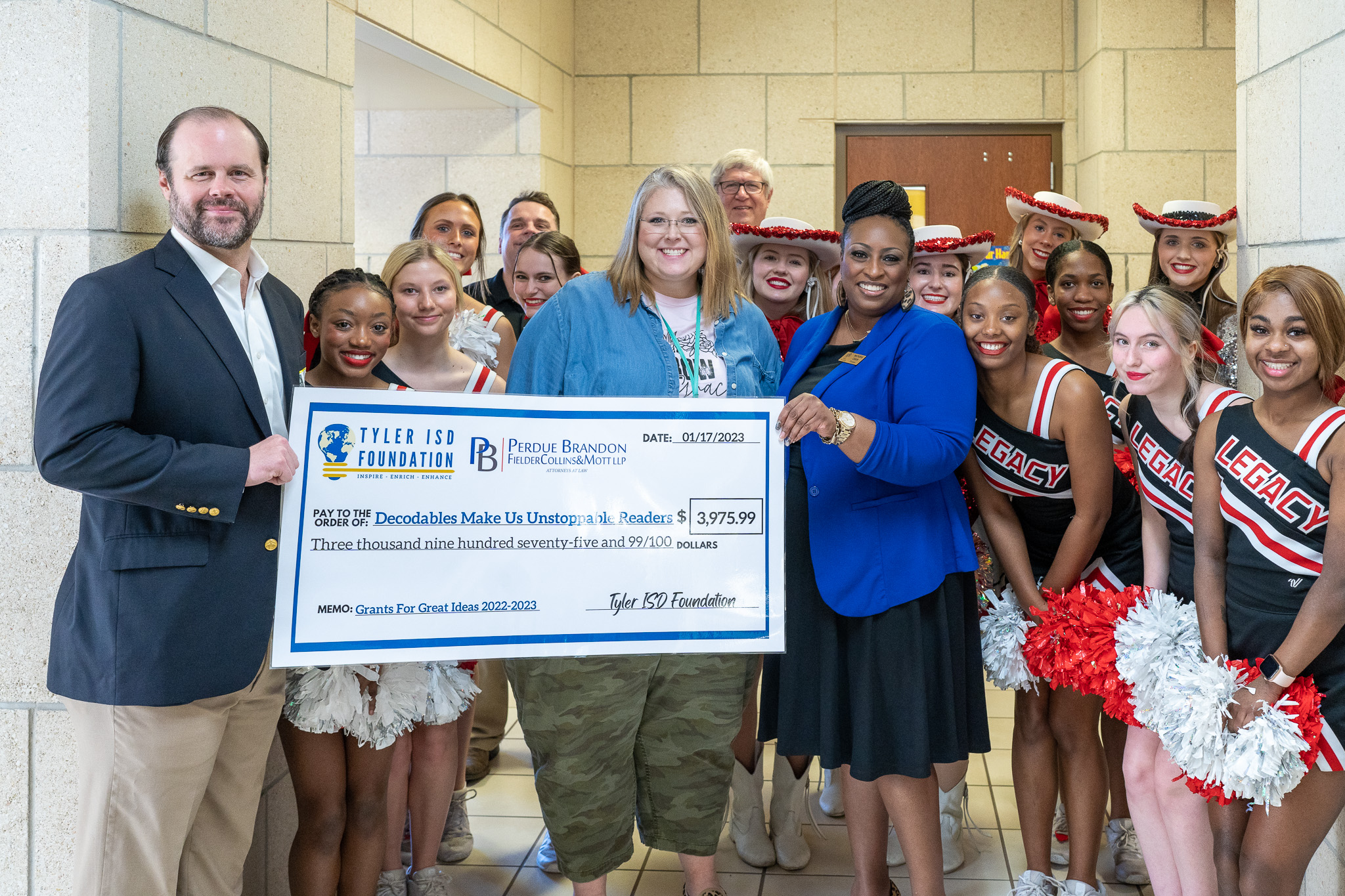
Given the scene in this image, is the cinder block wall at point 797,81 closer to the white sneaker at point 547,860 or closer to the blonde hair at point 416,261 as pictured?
the blonde hair at point 416,261

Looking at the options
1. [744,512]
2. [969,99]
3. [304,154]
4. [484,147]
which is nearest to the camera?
[744,512]

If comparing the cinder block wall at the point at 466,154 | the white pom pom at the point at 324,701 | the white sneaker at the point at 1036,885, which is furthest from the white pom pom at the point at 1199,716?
the cinder block wall at the point at 466,154

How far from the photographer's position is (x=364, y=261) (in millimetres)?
6527

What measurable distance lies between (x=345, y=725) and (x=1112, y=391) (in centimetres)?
219

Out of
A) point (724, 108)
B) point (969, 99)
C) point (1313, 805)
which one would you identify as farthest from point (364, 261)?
point (1313, 805)

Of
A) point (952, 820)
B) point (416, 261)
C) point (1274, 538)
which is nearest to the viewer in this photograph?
point (1274, 538)

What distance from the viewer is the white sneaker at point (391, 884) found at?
2811 mm

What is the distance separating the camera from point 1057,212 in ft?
13.2

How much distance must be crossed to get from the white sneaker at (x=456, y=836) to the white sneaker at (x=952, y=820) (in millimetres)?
1447

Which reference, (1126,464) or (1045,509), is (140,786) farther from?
(1126,464)

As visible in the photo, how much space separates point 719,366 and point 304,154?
1426mm

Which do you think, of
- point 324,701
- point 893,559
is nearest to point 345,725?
point 324,701

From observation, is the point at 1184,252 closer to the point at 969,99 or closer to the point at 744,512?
the point at 744,512

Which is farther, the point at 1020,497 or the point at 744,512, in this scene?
the point at 1020,497
